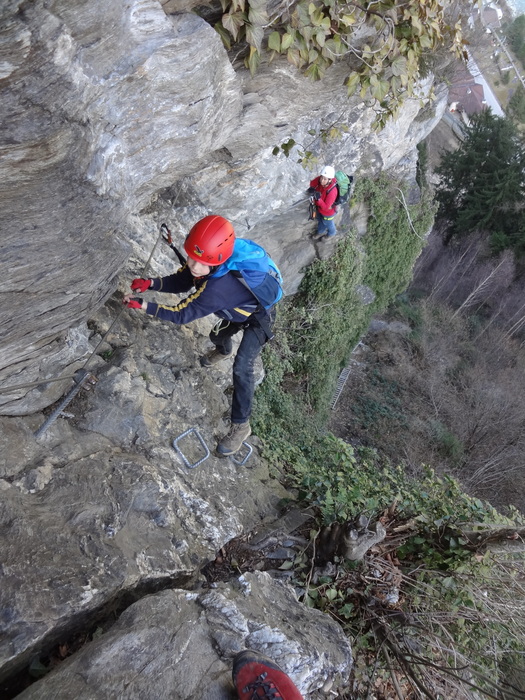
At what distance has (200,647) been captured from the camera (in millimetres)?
3008

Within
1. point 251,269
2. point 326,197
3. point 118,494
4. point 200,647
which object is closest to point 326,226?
point 326,197

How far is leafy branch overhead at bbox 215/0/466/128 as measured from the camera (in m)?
3.87

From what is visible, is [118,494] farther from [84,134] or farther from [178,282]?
[84,134]

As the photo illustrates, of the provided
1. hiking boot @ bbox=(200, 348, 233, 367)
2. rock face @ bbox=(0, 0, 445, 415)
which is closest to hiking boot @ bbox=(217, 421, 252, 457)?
hiking boot @ bbox=(200, 348, 233, 367)

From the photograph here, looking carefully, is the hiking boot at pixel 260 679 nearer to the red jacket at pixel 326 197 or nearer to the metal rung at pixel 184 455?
the metal rung at pixel 184 455

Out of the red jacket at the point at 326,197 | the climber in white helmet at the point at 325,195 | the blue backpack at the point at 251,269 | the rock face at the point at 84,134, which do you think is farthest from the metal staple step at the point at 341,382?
the blue backpack at the point at 251,269

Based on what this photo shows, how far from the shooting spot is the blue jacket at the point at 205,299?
4.00m

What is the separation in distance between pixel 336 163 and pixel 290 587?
7886 millimetres

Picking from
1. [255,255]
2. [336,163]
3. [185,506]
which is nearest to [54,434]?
[185,506]

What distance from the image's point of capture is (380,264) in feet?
43.3

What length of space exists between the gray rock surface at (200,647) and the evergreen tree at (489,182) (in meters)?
24.4

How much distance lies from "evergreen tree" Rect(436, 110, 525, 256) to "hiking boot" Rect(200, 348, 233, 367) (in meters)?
22.3

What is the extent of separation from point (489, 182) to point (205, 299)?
79.2ft

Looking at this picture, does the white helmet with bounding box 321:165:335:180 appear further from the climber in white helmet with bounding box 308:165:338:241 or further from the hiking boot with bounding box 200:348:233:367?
the hiking boot with bounding box 200:348:233:367
